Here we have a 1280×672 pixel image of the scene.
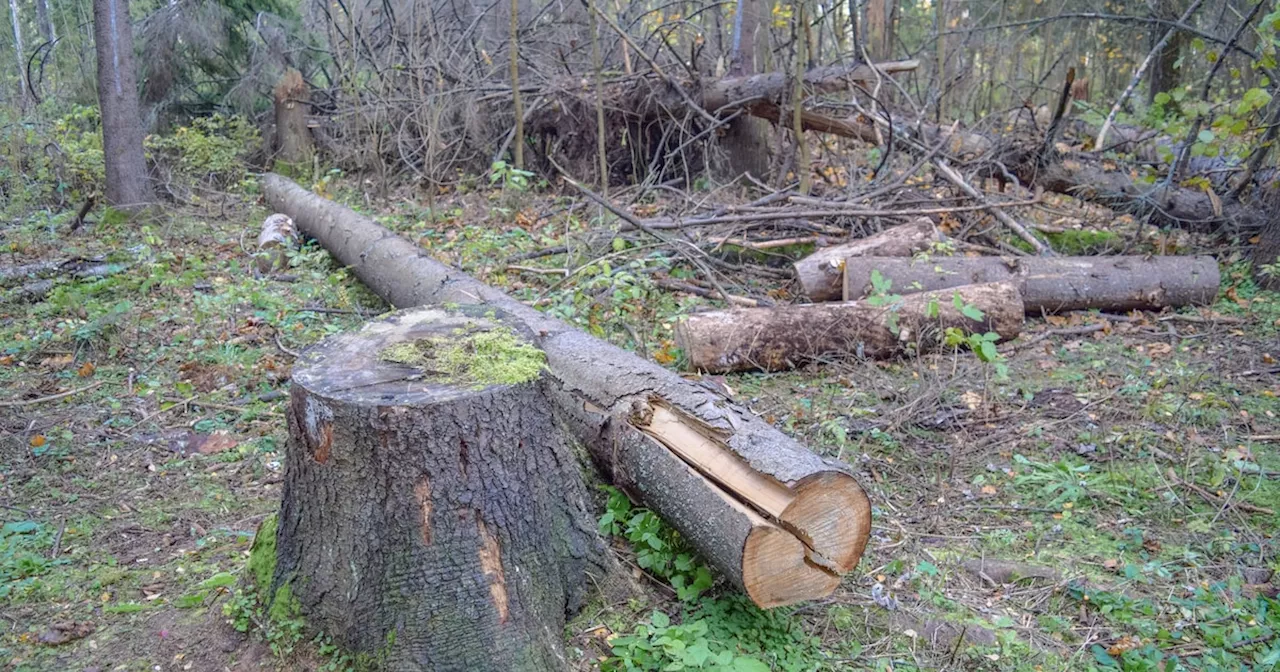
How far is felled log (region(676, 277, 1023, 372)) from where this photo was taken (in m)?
5.25

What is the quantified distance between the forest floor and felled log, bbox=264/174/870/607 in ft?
0.90

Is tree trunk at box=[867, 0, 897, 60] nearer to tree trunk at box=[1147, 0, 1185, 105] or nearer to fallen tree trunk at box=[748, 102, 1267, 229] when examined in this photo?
tree trunk at box=[1147, 0, 1185, 105]

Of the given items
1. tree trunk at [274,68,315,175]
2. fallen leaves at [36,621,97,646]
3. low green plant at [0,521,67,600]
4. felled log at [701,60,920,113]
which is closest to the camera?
fallen leaves at [36,621,97,646]

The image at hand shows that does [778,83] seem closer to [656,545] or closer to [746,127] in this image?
[746,127]

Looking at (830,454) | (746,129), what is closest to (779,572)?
(830,454)

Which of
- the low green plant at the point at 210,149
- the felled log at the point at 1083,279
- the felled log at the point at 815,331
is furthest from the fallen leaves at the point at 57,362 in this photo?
the low green plant at the point at 210,149

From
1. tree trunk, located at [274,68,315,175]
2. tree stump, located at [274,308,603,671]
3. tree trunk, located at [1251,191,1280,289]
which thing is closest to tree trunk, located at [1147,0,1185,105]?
tree trunk, located at [1251,191,1280,289]

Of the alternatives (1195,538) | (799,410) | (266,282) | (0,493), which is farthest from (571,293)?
(1195,538)

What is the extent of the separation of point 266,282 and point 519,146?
3.50m

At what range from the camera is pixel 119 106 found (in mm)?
9062

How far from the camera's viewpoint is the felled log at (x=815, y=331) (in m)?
5.25

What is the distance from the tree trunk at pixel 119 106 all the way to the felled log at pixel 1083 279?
324 inches

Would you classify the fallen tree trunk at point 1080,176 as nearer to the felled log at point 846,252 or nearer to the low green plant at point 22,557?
the felled log at point 846,252

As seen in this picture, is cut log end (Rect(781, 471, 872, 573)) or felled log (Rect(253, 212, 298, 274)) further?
felled log (Rect(253, 212, 298, 274))
